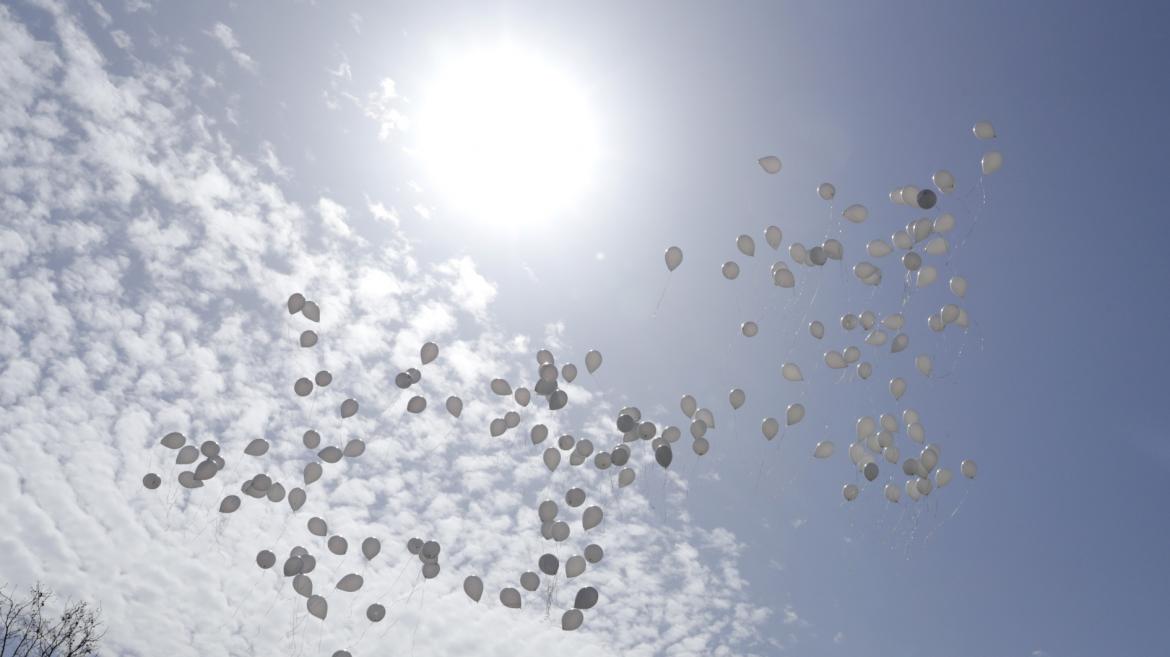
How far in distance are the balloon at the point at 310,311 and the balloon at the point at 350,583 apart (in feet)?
10.5

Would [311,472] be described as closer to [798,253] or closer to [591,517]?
[591,517]

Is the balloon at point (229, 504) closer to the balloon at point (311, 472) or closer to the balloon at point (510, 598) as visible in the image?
the balloon at point (311, 472)

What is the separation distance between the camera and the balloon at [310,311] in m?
9.74

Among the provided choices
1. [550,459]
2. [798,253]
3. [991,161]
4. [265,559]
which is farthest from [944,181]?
[265,559]

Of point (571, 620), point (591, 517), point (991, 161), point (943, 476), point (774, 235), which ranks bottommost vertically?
point (571, 620)

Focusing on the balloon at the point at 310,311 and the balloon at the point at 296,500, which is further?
the balloon at the point at 310,311

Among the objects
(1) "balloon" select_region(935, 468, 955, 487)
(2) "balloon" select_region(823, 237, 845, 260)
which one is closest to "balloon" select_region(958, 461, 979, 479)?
(1) "balloon" select_region(935, 468, 955, 487)

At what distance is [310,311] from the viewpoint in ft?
32.0

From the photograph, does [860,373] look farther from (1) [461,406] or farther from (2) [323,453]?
(2) [323,453]

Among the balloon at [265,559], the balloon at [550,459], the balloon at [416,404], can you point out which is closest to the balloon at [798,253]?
the balloon at [550,459]

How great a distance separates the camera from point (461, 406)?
9305 millimetres

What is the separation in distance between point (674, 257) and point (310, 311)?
15.3ft

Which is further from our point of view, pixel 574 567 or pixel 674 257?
pixel 674 257

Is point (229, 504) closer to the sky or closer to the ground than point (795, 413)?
closer to the ground
